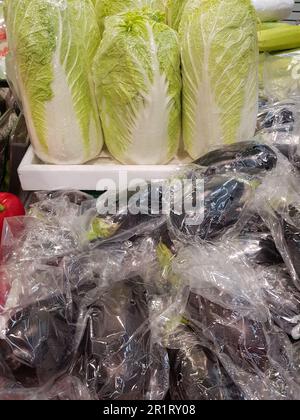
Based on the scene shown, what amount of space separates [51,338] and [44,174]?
646 mm

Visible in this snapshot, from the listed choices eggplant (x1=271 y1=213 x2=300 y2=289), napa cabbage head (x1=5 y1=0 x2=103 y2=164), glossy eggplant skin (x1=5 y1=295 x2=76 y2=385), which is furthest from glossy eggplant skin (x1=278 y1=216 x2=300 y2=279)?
napa cabbage head (x1=5 y1=0 x2=103 y2=164)

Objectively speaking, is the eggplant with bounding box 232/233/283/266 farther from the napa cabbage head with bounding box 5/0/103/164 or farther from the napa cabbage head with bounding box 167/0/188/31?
the napa cabbage head with bounding box 167/0/188/31

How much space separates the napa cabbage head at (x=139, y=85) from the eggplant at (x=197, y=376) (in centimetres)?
65

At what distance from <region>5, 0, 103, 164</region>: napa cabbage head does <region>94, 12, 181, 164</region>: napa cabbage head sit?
60mm

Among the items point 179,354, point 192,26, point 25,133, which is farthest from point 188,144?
point 179,354

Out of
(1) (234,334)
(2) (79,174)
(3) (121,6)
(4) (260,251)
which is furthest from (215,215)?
(3) (121,6)

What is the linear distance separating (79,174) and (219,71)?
0.51 meters

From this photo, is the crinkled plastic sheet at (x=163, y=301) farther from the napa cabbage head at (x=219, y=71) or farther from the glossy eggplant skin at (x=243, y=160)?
the napa cabbage head at (x=219, y=71)

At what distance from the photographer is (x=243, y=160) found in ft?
3.08

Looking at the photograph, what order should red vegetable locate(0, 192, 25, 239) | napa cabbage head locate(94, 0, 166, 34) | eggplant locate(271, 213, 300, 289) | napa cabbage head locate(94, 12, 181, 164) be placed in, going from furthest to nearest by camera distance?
1. napa cabbage head locate(94, 0, 166, 34)
2. red vegetable locate(0, 192, 25, 239)
3. napa cabbage head locate(94, 12, 181, 164)
4. eggplant locate(271, 213, 300, 289)

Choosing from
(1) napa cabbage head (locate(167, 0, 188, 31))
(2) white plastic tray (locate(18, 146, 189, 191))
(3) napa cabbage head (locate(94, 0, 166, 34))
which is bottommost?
(2) white plastic tray (locate(18, 146, 189, 191))

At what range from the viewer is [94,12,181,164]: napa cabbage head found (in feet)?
3.50
